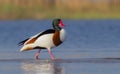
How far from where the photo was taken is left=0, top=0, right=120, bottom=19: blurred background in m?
52.1

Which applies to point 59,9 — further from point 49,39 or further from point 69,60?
point 69,60

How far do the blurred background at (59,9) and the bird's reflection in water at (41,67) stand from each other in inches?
1289

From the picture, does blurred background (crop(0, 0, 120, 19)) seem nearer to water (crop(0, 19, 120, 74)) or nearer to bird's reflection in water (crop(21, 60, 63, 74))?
water (crop(0, 19, 120, 74))

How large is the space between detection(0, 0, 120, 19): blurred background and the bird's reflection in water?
32.7 m

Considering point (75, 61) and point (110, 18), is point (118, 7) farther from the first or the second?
point (75, 61)

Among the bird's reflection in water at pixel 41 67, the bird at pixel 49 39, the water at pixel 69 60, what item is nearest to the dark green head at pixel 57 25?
the bird at pixel 49 39

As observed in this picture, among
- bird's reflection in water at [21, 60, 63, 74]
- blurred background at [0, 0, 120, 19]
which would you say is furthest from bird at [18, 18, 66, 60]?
blurred background at [0, 0, 120, 19]

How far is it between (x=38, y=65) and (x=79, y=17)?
35.4 m

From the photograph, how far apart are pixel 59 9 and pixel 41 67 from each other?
37698 millimetres

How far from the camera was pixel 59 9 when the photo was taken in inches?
2169

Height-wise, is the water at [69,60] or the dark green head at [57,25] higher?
the dark green head at [57,25]

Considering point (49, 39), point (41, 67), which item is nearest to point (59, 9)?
point (49, 39)

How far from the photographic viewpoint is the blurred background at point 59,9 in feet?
171

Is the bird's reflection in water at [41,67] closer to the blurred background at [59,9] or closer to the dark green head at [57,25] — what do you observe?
the dark green head at [57,25]
